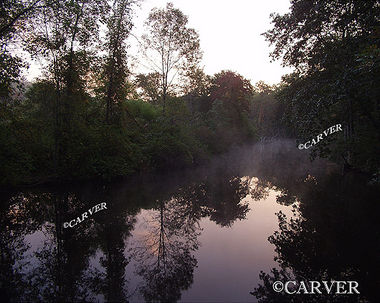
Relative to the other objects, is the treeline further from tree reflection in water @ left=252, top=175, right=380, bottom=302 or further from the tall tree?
tree reflection in water @ left=252, top=175, right=380, bottom=302

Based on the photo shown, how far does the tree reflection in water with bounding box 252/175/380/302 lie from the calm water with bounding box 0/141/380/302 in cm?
3

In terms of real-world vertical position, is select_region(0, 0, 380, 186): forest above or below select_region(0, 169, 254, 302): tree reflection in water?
above

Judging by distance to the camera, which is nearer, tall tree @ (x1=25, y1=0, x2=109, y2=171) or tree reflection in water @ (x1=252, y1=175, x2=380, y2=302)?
tree reflection in water @ (x1=252, y1=175, x2=380, y2=302)

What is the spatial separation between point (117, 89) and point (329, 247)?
15907 mm

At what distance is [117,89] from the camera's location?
1736cm

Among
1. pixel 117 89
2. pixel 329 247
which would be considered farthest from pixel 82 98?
pixel 329 247

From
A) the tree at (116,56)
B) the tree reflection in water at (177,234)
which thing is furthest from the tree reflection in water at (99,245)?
the tree at (116,56)

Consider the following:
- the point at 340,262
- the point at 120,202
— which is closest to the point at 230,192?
the point at 120,202

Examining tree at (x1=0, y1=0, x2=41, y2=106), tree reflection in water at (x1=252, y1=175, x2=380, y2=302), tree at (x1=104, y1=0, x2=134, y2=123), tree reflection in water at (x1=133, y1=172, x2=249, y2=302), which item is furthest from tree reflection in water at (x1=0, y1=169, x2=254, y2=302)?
tree at (x1=104, y1=0, x2=134, y2=123)

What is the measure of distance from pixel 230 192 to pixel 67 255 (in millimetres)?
8777

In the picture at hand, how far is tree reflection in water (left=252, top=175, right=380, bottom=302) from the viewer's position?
4219mm

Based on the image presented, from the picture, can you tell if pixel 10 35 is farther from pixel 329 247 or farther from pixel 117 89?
pixel 329 247

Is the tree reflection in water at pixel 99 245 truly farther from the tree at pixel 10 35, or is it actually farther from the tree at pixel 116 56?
the tree at pixel 116 56

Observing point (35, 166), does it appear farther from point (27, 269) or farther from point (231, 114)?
point (231, 114)
